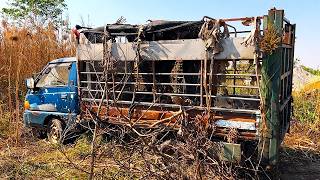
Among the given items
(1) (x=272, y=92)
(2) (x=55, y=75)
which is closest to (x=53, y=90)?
(2) (x=55, y=75)

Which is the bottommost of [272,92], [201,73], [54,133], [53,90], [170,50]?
[54,133]

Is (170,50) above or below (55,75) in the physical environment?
above

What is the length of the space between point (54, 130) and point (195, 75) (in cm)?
347

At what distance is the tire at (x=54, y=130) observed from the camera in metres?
7.21

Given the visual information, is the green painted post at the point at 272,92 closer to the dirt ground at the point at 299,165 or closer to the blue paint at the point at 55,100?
the dirt ground at the point at 299,165

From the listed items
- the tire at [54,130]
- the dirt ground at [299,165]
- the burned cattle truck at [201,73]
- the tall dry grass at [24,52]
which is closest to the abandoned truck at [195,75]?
→ the burned cattle truck at [201,73]

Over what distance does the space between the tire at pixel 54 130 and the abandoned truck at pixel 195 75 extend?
42cm

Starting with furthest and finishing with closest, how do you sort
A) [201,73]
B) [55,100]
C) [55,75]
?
[55,75] → [55,100] → [201,73]

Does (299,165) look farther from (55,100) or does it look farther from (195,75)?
(55,100)

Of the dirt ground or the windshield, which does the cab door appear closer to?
the windshield

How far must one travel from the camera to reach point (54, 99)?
7211mm

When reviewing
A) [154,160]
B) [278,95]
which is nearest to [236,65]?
[278,95]

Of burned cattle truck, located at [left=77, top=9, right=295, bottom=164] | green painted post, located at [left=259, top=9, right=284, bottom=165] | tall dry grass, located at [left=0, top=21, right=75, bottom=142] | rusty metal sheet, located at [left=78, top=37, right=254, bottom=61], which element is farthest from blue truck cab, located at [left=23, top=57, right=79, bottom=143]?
green painted post, located at [left=259, top=9, right=284, bottom=165]

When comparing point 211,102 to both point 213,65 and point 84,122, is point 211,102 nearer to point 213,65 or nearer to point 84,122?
point 213,65
